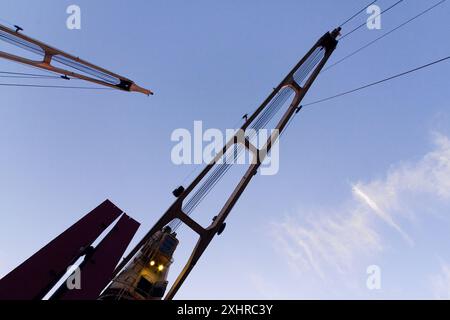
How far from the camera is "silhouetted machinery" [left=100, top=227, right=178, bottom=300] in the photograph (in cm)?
2462

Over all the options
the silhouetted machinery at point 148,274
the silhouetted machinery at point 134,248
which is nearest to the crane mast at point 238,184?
the silhouetted machinery at point 134,248

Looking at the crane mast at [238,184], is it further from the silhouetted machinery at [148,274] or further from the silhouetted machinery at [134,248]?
the silhouetted machinery at [148,274]

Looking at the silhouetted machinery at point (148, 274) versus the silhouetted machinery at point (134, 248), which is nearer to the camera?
the silhouetted machinery at point (134, 248)

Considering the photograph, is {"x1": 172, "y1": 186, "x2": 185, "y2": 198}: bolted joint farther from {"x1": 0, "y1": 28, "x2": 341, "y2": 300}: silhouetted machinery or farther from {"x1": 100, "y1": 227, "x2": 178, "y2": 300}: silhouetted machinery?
{"x1": 100, "y1": 227, "x2": 178, "y2": 300}: silhouetted machinery

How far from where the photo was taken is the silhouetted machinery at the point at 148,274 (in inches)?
969

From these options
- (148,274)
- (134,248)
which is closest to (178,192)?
(134,248)

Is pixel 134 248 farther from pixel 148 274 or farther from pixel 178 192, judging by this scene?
pixel 148 274

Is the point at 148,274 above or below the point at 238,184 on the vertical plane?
below

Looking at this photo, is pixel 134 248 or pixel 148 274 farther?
pixel 148 274

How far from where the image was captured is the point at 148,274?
90.0ft

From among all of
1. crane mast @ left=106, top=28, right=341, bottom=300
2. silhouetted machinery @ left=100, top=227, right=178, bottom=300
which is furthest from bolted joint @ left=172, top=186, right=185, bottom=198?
silhouetted machinery @ left=100, top=227, right=178, bottom=300

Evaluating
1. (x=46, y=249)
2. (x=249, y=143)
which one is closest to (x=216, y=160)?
(x=249, y=143)
